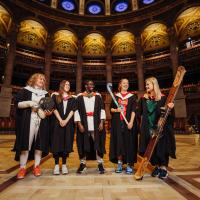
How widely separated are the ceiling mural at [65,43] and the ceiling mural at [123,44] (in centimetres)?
564

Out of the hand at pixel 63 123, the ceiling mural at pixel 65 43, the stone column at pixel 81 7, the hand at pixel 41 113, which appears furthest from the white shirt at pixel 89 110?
the stone column at pixel 81 7

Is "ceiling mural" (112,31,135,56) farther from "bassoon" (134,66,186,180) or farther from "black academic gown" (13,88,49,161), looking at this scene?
"black academic gown" (13,88,49,161)

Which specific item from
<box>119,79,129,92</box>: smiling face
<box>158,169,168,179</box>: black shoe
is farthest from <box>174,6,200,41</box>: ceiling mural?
<box>158,169,168,179</box>: black shoe

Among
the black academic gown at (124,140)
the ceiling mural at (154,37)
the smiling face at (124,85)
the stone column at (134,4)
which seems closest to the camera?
the black academic gown at (124,140)

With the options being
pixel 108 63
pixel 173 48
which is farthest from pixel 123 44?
pixel 173 48

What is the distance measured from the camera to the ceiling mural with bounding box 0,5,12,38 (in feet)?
66.8

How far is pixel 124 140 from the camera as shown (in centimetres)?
356

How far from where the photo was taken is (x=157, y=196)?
85.7 inches

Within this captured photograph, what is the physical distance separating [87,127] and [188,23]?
78.3ft

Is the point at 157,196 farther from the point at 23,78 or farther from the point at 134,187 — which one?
the point at 23,78

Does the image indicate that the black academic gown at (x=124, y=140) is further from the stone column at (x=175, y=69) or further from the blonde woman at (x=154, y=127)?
the stone column at (x=175, y=69)

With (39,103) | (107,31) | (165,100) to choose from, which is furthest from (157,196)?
(107,31)

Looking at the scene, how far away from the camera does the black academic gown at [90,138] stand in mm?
3465

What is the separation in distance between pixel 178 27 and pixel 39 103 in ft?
78.6
